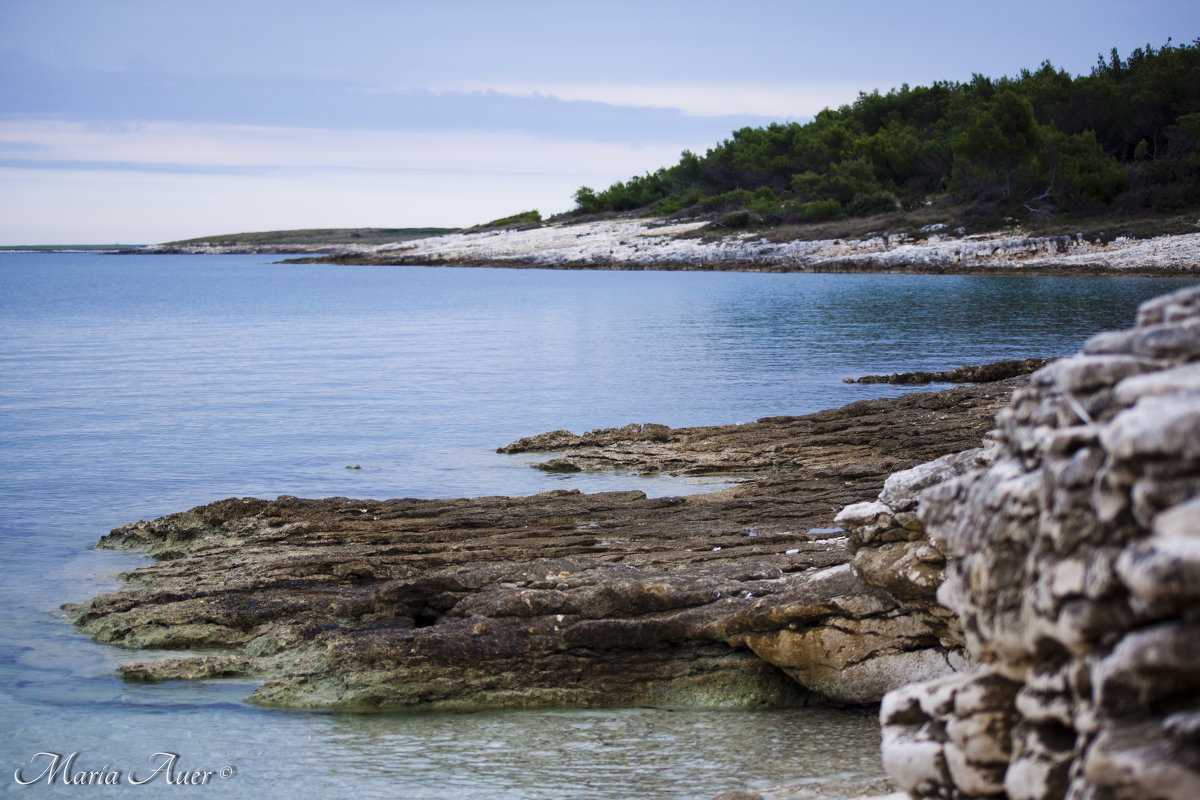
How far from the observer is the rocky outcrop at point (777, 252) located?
5697 cm

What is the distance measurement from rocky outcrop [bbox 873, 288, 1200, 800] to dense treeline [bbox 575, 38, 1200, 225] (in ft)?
220

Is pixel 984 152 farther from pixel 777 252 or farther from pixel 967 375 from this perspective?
pixel 967 375

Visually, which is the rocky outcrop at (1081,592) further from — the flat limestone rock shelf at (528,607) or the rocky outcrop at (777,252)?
the rocky outcrop at (777,252)

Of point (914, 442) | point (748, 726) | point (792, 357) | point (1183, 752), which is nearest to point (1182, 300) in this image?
point (1183, 752)

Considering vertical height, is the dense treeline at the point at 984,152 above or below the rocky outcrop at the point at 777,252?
above

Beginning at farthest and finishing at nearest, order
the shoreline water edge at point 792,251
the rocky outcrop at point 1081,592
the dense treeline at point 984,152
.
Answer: the dense treeline at point 984,152 → the shoreline water edge at point 792,251 → the rocky outcrop at point 1081,592

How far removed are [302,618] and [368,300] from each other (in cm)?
6329

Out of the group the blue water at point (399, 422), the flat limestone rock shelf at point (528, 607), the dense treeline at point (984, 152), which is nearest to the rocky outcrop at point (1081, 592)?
the blue water at point (399, 422)

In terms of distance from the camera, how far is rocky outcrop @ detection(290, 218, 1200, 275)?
57.0 m

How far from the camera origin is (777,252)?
263ft

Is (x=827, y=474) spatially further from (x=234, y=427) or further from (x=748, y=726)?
(x=234, y=427)

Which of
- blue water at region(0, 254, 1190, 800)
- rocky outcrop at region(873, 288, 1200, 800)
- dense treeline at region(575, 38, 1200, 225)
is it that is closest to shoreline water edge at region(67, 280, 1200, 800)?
rocky outcrop at region(873, 288, 1200, 800)

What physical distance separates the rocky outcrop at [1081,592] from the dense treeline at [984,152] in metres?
67.1

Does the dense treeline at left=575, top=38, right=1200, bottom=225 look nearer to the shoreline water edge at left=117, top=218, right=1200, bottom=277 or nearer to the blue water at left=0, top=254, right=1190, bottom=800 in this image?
the shoreline water edge at left=117, top=218, right=1200, bottom=277
